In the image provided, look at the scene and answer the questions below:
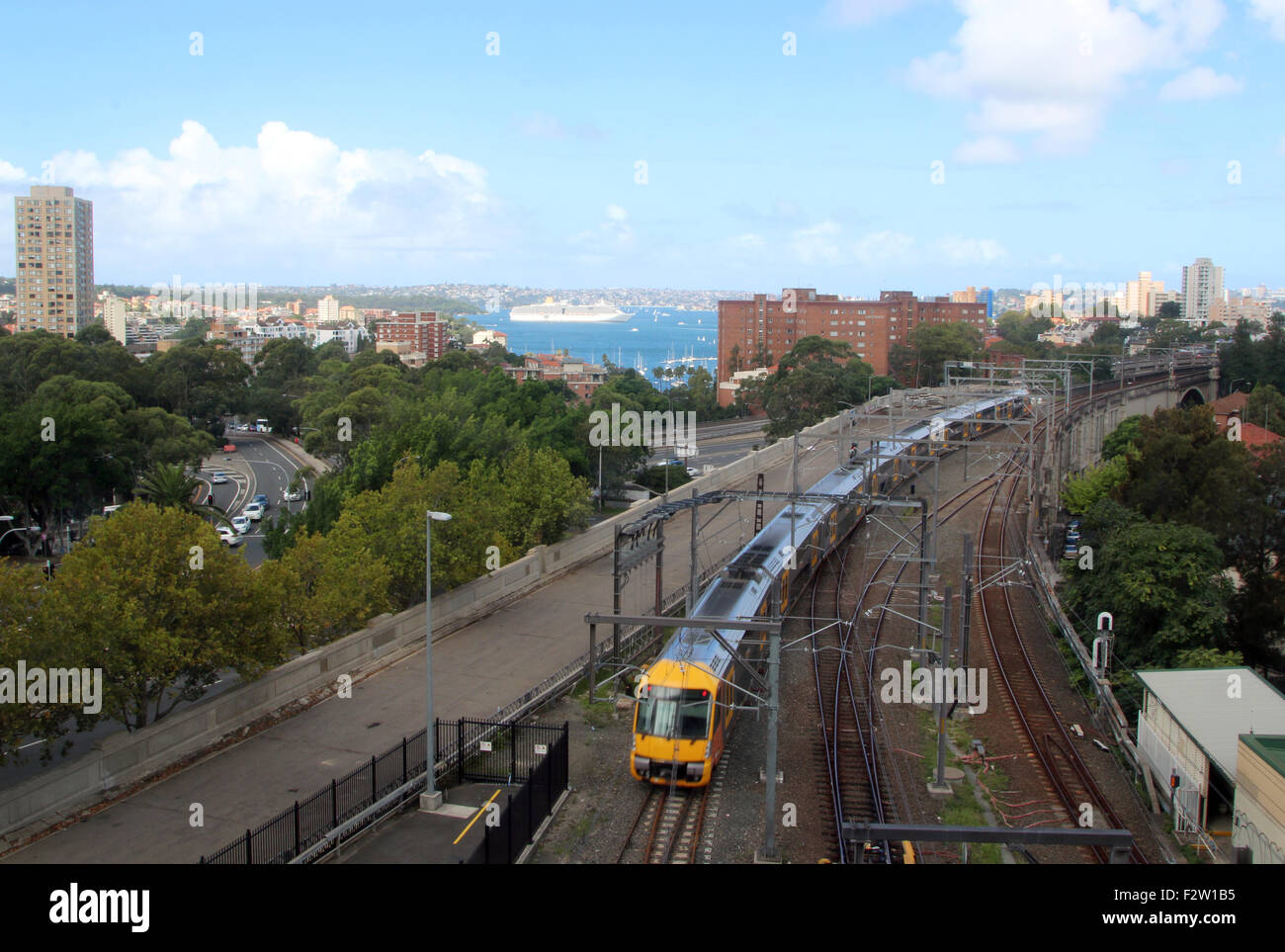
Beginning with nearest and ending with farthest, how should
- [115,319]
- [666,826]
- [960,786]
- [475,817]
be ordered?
1. [666,826]
2. [475,817]
3. [960,786]
4. [115,319]

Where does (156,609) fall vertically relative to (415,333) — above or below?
below

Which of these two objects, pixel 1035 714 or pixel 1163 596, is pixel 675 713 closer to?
pixel 1035 714

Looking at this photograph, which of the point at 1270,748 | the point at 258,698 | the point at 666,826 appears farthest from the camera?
the point at 258,698

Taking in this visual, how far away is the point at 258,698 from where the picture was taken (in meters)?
17.5

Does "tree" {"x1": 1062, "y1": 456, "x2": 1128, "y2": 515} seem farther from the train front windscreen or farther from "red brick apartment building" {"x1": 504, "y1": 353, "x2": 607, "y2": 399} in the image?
"red brick apartment building" {"x1": 504, "y1": 353, "x2": 607, "y2": 399}

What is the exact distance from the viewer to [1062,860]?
13.7 m

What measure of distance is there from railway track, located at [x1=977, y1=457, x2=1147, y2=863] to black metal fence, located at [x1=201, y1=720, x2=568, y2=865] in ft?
25.6

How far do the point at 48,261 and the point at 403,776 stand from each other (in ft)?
478

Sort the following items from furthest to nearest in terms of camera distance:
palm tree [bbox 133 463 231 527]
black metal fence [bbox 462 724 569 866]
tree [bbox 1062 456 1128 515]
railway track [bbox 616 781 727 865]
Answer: palm tree [bbox 133 463 231 527]
tree [bbox 1062 456 1128 515]
railway track [bbox 616 781 727 865]
black metal fence [bbox 462 724 569 866]

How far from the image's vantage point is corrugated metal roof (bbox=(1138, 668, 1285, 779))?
50.2 feet

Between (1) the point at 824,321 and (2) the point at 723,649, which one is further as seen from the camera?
(1) the point at 824,321

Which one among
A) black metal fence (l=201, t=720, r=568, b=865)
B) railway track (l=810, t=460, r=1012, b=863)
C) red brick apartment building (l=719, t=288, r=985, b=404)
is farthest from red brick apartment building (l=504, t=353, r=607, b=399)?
black metal fence (l=201, t=720, r=568, b=865)

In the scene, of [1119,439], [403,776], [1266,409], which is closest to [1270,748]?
[403,776]
